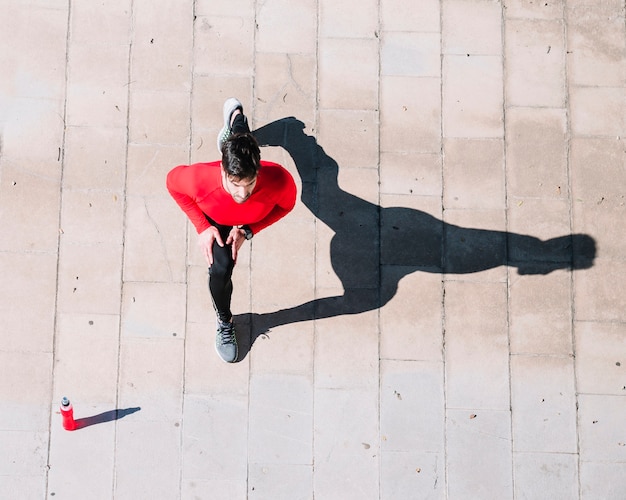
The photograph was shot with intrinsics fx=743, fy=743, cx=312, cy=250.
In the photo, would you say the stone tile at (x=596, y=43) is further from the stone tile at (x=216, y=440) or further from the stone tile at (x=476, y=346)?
the stone tile at (x=216, y=440)

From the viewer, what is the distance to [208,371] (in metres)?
6.56

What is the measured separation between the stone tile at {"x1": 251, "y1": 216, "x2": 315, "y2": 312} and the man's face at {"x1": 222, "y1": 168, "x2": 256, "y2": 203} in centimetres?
158

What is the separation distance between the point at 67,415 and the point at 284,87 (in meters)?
3.48

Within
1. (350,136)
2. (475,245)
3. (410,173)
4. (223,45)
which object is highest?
(223,45)

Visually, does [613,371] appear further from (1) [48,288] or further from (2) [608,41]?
(1) [48,288]

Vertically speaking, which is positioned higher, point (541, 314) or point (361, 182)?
point (361, 182)

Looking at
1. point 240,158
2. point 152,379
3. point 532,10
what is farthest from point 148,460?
point 532,10

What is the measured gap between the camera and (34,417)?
6.44 m

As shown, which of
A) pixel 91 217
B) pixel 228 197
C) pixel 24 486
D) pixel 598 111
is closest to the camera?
pixel 228 197

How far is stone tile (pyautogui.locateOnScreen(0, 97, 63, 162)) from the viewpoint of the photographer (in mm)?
6734

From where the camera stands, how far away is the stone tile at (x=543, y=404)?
21.6 ft

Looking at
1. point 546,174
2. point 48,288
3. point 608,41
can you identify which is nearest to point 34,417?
point 48,288

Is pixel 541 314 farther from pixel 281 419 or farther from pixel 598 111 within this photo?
pixel 281 419

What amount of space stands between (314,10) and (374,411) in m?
3.76
